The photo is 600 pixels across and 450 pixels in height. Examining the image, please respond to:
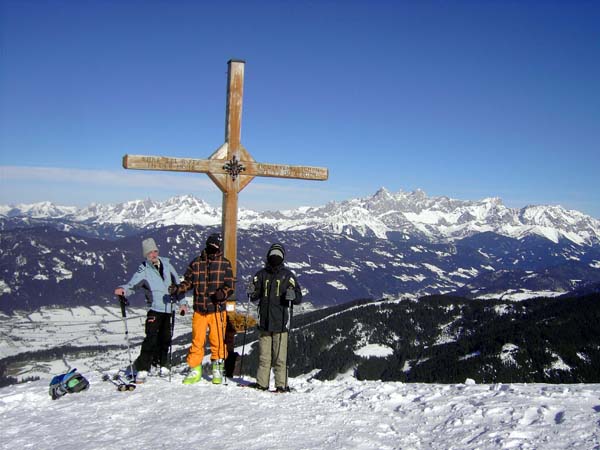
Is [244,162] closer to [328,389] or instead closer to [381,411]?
[328,389]

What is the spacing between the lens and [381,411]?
871cm

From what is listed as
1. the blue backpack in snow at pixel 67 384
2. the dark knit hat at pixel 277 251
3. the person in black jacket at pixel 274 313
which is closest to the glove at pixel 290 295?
the person in black jacket at pixel 274 313

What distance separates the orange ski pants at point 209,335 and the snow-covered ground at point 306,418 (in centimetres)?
78

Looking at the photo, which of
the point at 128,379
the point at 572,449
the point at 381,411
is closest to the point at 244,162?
the point at 128,379

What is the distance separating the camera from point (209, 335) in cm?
1144

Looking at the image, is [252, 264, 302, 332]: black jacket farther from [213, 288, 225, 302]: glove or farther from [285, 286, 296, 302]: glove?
[213, 288, 225, 302]: glove

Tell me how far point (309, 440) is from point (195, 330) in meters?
4.58

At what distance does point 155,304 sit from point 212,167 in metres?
3.60

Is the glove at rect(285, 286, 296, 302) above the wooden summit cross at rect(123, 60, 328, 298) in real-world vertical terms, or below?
below

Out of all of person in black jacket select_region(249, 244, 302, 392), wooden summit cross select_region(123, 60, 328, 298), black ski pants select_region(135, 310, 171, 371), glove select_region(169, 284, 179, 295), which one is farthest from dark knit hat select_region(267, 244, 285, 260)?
black ski pants select_region(135, 310, 171, 371)

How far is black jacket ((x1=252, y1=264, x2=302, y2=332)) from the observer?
10734 millimetres

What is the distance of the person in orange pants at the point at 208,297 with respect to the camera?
10977 mm

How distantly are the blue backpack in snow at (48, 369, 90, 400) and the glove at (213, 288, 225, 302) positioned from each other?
3.15 metres

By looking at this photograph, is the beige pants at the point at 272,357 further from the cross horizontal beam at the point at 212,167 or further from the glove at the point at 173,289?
the cross horizontal beam at the point at 212,167
